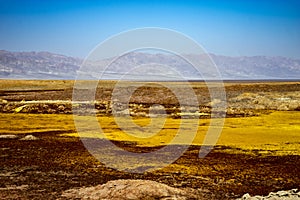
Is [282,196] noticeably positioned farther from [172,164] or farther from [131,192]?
[172,164]

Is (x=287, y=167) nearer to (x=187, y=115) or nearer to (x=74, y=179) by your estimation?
(x=74, y=179)

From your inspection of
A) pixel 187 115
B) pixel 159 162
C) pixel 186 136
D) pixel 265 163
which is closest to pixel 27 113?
pixel 187 115

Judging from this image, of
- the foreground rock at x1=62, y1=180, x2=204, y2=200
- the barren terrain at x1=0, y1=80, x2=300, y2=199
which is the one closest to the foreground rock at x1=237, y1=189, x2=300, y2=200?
the barren terrain at x1=0, y1=80, x2=300, y2=199

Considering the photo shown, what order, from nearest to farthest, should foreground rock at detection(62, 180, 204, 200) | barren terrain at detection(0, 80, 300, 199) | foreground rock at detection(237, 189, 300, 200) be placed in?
foreground rock at detection(237, 189, 300, 200), foreground rock at detection(62, 180, 204, 200), barren terrain at detection(0, 80, 300, 199)

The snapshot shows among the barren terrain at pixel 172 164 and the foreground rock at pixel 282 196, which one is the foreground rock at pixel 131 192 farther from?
the foreground rock at pixel 282 196

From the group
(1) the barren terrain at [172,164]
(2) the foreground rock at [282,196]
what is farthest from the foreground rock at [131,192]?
(2) the foreground rock at [282,196]

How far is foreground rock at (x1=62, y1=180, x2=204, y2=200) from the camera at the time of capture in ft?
36.4

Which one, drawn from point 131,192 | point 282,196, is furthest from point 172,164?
point 282,196

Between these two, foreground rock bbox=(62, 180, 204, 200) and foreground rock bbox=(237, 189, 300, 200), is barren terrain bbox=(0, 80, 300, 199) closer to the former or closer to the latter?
foreground rock bbox=(62, 180, 204, 200)

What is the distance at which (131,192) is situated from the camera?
37.0ft

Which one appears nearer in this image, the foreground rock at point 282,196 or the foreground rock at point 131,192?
the foreground rock at point 282,196

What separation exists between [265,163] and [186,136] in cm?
801

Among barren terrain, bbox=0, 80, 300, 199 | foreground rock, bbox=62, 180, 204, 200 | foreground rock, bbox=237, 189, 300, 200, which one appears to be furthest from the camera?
barren terrain, bbox=0, 80, 300, 199

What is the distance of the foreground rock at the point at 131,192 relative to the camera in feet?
36.4
